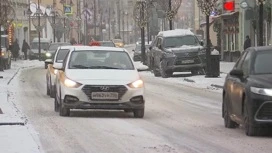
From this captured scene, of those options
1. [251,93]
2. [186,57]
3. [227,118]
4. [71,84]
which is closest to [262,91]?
[251,93]

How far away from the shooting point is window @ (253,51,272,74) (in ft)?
46.4

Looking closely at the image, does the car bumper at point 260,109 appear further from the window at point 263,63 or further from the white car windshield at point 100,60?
the white car windshield at point 100,60

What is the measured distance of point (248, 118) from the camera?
1348 centimetres

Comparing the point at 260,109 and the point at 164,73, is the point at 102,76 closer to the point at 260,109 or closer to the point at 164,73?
the point at 260,109

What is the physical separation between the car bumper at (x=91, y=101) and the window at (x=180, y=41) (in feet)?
64.3

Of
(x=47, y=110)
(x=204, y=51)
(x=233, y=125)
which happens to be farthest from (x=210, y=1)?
(x=233, y=125)

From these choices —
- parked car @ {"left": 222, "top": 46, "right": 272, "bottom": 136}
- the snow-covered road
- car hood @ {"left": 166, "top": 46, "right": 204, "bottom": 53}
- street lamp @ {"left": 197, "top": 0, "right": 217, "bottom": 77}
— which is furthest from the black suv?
parked car @ {"left": 222, "top": 46, "right": 272, "bottom": 136}

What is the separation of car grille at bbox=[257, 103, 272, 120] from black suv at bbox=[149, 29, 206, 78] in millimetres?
22352

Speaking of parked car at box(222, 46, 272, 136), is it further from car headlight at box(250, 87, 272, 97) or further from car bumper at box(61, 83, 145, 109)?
car bumper at box(61, 83, 145, 109)

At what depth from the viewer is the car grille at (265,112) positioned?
13180 millimetres

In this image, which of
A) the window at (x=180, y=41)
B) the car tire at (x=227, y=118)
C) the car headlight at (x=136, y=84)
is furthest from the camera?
the window at (x=180, y=41)

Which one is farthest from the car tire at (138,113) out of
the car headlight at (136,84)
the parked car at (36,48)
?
the parked car at (36,48)

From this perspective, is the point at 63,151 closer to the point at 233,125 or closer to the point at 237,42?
the point at 233,125

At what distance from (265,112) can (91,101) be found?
4659 mm
